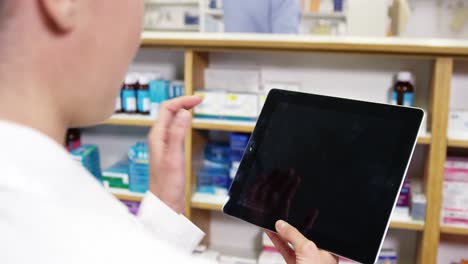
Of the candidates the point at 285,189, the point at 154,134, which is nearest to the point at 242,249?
the point at 285,189

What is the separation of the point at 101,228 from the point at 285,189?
25.0 inches

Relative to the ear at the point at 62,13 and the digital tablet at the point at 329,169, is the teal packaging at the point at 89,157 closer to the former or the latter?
the digital tablet at the point at 329,169

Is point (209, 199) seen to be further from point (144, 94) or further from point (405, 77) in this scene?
point (405, 77)

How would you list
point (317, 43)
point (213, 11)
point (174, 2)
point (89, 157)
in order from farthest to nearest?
point (174, 2)
point (213, 11)
point (89, 157)
point (317, 43)

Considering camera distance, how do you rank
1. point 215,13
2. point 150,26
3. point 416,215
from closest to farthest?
1. point 416,215
2. point 215,13
3. point 150,26

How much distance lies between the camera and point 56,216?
1.05ft

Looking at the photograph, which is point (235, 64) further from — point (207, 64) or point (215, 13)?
point (215, 13)

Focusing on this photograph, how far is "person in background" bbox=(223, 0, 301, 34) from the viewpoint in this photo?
2.23 meters

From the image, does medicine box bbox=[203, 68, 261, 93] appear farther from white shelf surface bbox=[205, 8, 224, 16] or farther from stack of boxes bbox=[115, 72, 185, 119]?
white shelf surface bbox=[205, 8, 224, 16]

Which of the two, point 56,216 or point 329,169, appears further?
point 329,169

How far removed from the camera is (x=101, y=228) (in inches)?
13.0

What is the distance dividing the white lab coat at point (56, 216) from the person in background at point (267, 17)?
1.94m

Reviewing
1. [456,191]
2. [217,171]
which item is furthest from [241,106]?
[456,191]

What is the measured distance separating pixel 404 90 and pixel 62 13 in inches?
58.0
